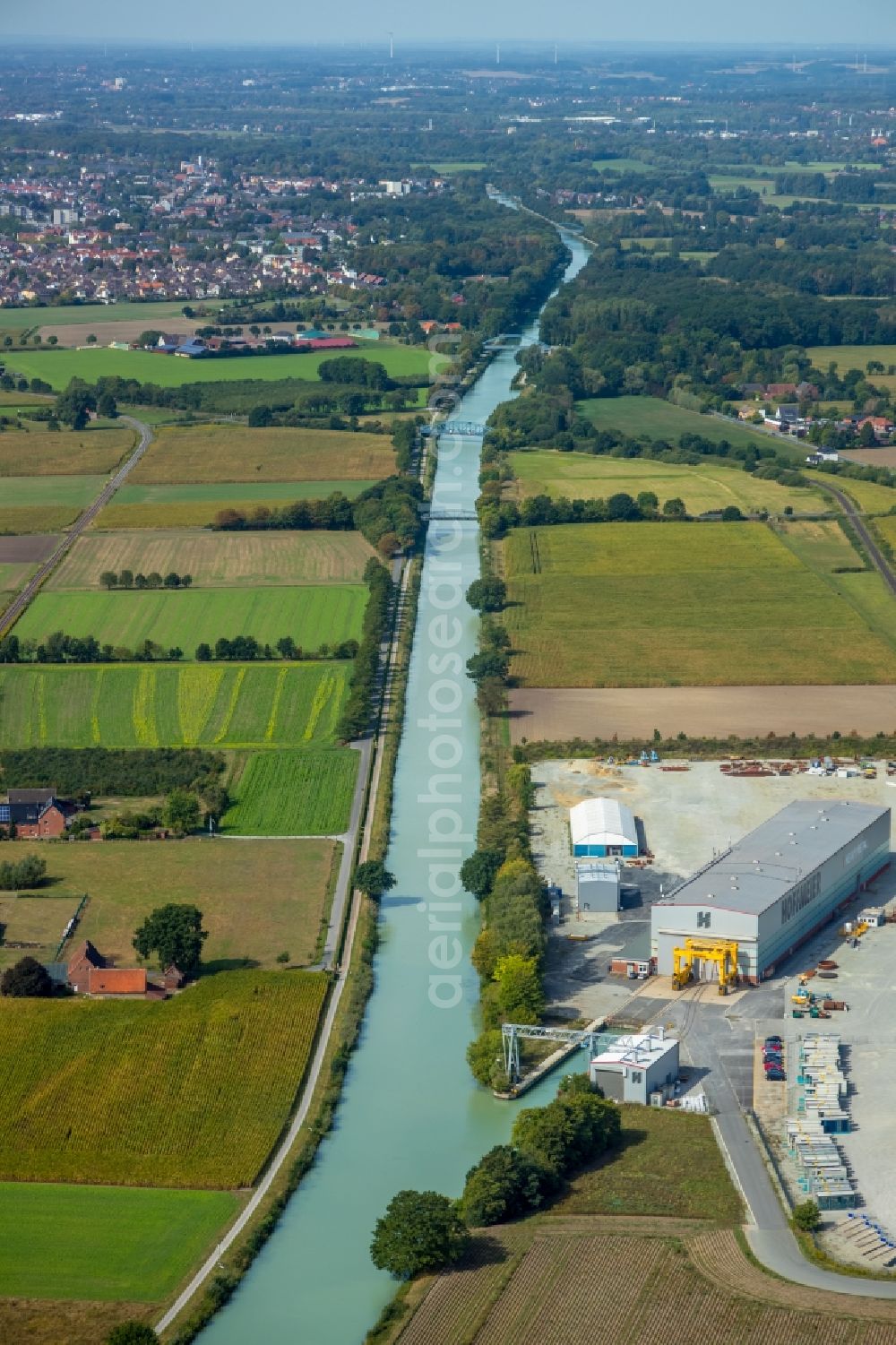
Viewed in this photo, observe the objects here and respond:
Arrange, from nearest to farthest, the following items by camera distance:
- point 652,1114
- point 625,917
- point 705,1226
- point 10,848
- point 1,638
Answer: point 705,1226, point 652,1114, point 625,917, point 10,848, point 1,638

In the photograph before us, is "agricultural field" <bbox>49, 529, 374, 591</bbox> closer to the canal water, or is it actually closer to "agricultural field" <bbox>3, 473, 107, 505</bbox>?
"agricultural field" <bbox>3, 473, 107, 505</bbox>

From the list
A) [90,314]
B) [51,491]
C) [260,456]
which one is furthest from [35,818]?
[90,314]

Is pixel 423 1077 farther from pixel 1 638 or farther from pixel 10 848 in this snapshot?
pixel 1 638

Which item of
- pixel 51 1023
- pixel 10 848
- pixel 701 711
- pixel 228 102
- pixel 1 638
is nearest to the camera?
pixel 51 1023

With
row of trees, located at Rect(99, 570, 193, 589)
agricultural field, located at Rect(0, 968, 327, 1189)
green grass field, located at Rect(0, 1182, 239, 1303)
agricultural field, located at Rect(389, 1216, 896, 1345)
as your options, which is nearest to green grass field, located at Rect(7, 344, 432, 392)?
row of trees, located at Rect(99, 570, 193, 589)

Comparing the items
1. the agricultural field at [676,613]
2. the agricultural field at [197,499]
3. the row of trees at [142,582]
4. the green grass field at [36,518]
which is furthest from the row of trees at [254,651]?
the green grass field at [36,518]

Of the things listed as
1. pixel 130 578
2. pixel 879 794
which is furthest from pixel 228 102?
pixel 879 794
